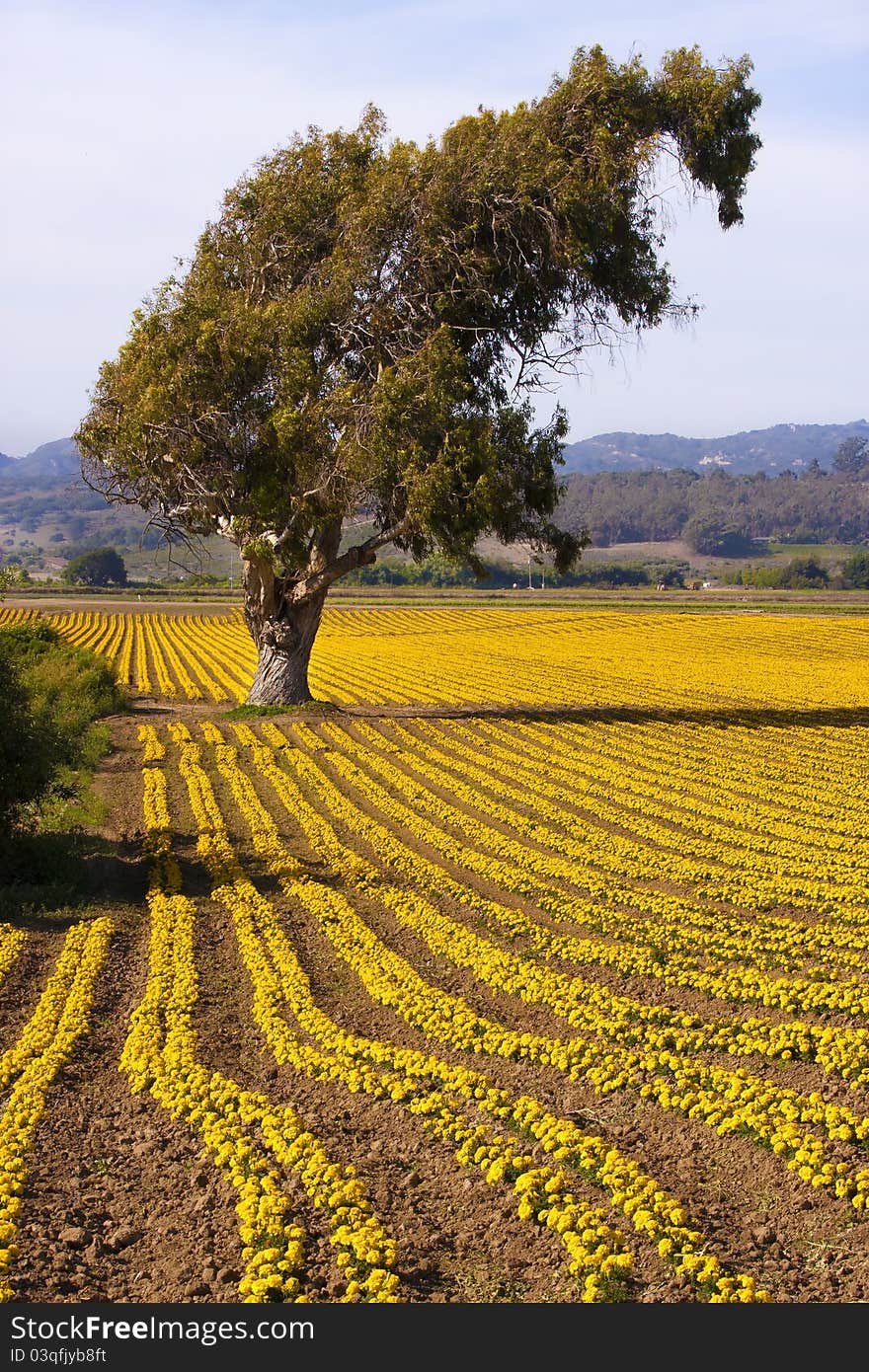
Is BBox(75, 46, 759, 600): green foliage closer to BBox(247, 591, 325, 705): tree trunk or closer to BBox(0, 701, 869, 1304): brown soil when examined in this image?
BBox(247, 591, 325, 705): tree trunk

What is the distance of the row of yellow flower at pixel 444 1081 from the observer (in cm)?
758

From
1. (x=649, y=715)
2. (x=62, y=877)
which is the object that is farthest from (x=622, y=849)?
(x=649, y=715)

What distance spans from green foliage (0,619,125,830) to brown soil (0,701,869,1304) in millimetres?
4997

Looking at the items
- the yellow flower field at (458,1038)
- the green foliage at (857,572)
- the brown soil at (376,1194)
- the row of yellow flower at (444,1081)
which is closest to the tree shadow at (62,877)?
the yellow flower field at (458,1038)

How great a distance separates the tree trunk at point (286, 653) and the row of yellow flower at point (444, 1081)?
14.4 metres

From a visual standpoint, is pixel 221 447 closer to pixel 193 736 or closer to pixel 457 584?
pixel 193 736

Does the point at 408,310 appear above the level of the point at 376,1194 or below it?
above

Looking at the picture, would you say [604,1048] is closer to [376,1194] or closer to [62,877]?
[376,1194]

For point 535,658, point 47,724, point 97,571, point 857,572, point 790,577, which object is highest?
point 97,571

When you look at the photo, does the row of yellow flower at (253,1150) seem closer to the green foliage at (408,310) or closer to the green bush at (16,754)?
the green bush at (16,754)

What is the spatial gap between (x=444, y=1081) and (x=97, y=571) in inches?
5388

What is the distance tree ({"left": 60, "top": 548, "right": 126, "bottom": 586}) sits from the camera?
455 feet

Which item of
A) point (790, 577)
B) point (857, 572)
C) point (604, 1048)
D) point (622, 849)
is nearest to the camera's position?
point (604, 1048)

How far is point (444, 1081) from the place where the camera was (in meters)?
10.2
